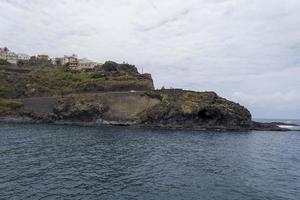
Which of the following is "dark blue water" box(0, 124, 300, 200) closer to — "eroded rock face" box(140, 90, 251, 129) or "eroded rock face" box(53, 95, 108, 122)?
"eroded rock face" box(140, 90, 251, 129)

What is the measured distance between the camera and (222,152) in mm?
53875

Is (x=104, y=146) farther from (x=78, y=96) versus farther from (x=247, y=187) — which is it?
(x=78, y=96)

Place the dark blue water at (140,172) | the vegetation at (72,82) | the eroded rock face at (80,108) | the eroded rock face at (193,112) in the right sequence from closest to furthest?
the dark blue water at (140,172) → the eroded rock face at (193,112) → the eroded rock face at (80,108) → the vegetation at (72,82)

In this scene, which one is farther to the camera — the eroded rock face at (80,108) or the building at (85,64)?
the building at (85,64)

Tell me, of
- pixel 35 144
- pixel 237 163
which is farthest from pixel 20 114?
pixel 237 163

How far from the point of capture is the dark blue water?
91.8ft

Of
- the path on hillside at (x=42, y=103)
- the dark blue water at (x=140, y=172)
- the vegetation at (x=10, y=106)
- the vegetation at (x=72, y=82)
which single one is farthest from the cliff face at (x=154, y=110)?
the dark blue water at (x=140, y=172)

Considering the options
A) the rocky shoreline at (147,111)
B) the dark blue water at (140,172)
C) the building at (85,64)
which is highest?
the building at (85,64)

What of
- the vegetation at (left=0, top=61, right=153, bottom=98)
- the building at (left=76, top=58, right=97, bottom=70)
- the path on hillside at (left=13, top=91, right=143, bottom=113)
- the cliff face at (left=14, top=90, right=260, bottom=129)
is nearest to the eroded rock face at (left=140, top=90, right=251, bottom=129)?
the cliff face at (left=14, top=90, right=260, bottom=129)

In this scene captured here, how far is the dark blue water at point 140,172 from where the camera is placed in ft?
91.8

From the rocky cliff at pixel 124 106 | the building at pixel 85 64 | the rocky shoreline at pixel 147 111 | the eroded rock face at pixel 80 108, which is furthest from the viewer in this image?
the building at pixel 85 64

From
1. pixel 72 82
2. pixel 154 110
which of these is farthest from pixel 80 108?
pixel 72 82

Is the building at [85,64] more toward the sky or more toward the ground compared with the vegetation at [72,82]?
more toward the sky

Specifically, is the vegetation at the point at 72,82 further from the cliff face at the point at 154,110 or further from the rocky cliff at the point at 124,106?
the cliff face at the point at 154,110
